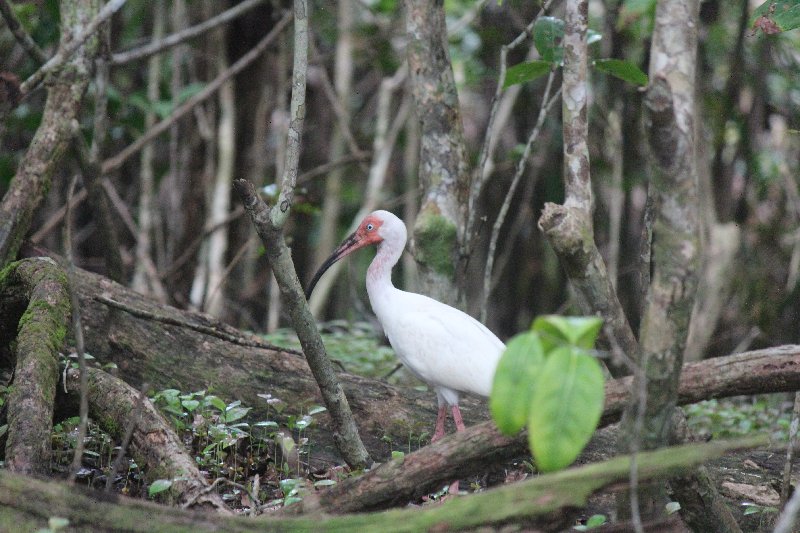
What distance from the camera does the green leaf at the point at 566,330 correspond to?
219 cm

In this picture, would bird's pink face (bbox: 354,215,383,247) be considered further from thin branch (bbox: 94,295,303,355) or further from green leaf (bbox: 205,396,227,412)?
green leaf (bbox: 205,396,227,412)

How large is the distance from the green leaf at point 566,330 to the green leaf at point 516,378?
0.03 metres

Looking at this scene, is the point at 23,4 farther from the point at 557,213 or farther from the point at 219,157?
the point at 557,213

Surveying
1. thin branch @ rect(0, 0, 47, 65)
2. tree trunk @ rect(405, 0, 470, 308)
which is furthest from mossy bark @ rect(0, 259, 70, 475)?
tree trunk @ rect(405, 0, 470, 308)

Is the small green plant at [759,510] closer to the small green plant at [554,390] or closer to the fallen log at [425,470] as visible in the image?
the fallen log at [425,470]

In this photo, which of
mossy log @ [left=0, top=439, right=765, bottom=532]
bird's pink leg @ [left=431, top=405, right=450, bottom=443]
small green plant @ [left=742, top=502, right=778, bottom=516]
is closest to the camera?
mossy log @ [left=0, top=439, right=765, bottom=532]

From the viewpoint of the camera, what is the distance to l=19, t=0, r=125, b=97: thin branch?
5.06 m

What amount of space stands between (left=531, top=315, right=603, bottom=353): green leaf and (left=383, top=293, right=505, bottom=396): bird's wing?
2315mm

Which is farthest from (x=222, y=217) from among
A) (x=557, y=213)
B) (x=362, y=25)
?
(x=557, y=213)

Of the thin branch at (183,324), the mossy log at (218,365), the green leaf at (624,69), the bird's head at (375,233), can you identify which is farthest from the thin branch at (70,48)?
the green leaf at (624,69)

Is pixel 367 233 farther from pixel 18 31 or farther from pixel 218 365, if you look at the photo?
pixel 18 31

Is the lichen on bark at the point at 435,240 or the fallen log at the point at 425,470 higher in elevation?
the lichen on bark at the point at 435,240

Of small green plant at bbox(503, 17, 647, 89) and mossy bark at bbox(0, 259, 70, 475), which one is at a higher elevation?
small green plant at bbox(503, 17, 647, 89)

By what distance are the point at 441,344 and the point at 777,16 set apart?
2.27 meters
